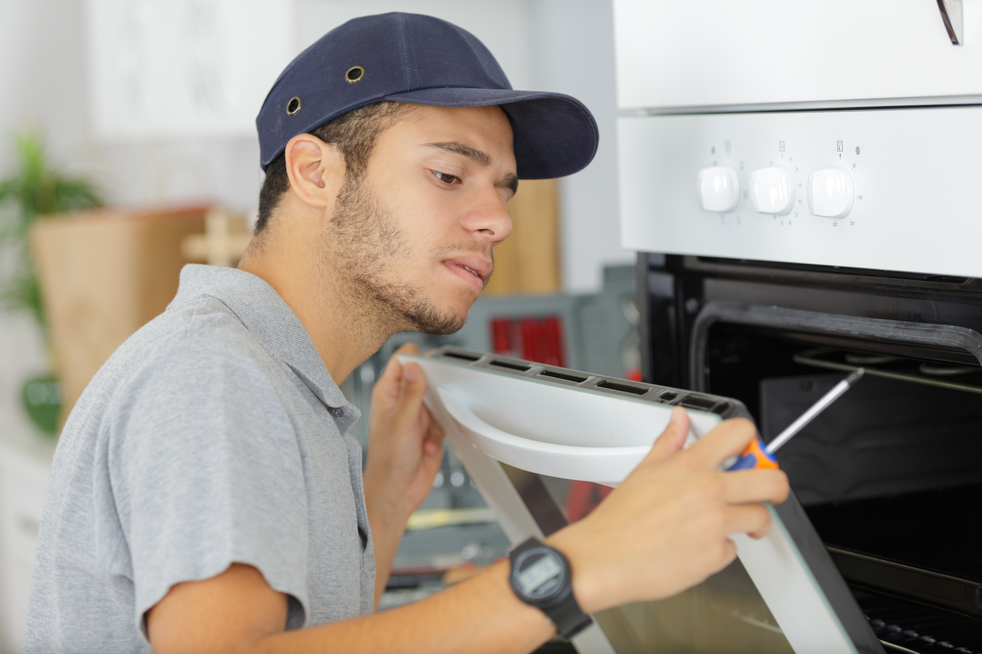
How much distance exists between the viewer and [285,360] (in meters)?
0.83

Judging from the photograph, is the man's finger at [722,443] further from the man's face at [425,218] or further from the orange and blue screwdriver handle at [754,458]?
the man's face at [425,218]

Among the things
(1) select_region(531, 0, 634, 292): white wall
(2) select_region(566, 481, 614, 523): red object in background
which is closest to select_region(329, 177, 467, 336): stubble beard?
(2) select_region(566, 481, 614, 523): red object in background

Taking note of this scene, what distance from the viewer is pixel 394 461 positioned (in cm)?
111

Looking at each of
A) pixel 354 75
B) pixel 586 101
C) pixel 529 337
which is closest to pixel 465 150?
pixel 354 75

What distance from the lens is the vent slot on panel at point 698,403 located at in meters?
0.65

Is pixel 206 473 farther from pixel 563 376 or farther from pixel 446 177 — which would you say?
pixel 446 177

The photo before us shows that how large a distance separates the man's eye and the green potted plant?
1.83 metres

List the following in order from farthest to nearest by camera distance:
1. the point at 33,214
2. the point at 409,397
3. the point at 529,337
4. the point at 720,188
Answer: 1. the point at 33,214
2. the point at 529,337
3. the point at 409,397
4. the point at 720,188

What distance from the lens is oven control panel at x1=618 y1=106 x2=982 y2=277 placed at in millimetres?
665

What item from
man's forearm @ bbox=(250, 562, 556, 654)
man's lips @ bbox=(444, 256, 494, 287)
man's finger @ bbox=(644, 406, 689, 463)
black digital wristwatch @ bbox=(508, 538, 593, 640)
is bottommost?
man's forearm @ bbox=(250, 562, 556, 654)

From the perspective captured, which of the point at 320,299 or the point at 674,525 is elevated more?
the point at 320,299

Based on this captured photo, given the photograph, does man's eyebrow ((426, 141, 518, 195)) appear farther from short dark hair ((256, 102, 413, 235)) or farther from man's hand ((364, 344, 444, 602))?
man's hand ((364, 344, 444, 602))

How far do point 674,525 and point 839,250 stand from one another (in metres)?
0.29

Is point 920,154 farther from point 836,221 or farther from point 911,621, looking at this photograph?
point 911,621
